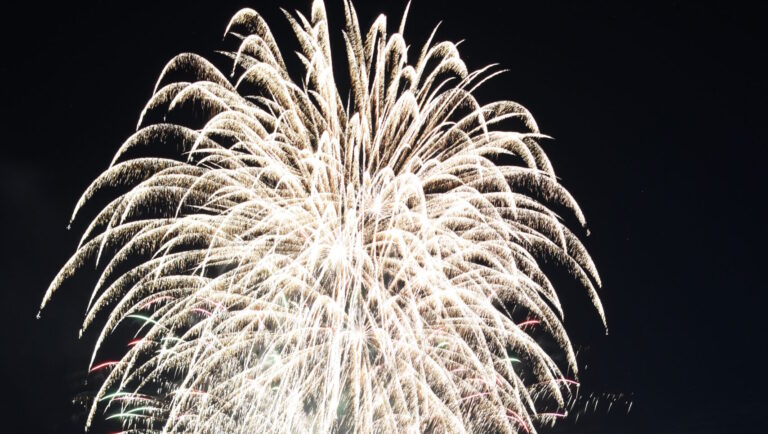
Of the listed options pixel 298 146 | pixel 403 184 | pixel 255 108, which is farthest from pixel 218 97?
pixel 403 184

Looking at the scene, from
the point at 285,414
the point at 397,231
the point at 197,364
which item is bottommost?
the point at 285,414

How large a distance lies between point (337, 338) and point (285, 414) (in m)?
2.18

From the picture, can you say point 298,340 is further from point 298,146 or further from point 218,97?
point 218,97

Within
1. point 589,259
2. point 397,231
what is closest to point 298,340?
point 397,231

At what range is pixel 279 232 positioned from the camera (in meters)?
17.2

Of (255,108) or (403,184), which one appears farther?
(255,108)

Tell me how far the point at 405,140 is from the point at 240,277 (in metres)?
4.72

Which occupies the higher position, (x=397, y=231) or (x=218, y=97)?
(x=218, y=97)

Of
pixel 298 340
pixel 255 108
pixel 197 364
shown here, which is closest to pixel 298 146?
pixel 255 108

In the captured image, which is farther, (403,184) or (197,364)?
(197,364)

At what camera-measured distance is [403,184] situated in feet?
53.5

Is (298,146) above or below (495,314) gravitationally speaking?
above

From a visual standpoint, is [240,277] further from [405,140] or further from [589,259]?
[589,259]

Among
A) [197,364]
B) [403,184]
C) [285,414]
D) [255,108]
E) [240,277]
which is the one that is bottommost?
[285,414]
